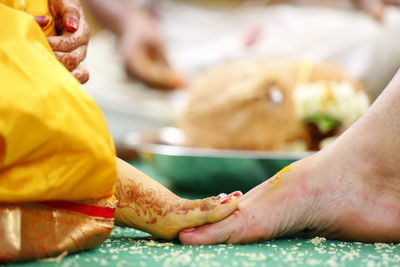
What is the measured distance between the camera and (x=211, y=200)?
0.97 meters

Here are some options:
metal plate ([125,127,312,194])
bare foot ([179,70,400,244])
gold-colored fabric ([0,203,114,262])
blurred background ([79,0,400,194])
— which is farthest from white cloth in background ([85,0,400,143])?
gold-colored fabric ([0,203,114,262])

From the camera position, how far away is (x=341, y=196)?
0.98 meters

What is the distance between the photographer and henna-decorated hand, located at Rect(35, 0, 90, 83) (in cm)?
92

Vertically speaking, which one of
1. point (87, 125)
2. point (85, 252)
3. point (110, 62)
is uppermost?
point (87, 125)

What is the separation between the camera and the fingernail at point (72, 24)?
0.92 metres

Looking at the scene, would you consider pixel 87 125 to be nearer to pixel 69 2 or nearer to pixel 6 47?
pixel 6 47

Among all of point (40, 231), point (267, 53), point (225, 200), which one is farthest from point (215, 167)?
point (267, 53)

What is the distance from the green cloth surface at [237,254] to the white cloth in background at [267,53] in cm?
168

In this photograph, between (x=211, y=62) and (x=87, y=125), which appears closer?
(x=87, y=125)

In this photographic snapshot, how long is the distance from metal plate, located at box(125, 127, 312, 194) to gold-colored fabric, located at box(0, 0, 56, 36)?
719 millimetres

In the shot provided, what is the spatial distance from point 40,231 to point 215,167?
0.85 m

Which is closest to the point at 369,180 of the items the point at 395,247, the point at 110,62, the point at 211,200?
the point at 395,247

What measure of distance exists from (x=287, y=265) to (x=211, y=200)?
201mm

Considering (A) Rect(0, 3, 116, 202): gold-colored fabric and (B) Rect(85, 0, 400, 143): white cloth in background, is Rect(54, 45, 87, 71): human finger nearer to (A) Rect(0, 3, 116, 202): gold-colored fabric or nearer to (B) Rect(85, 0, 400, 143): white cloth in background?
(A) Rect(0, 3, 116, 202): gold-colored fabric
